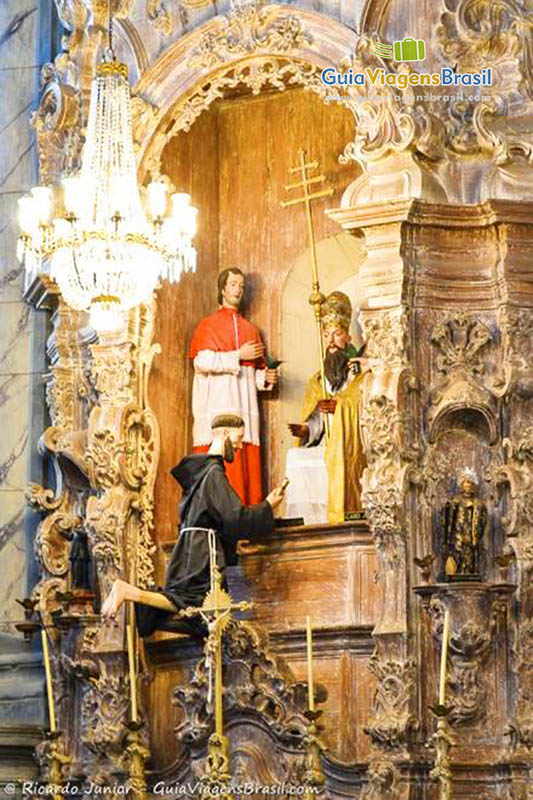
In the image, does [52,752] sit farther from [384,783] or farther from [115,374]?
[115,374]

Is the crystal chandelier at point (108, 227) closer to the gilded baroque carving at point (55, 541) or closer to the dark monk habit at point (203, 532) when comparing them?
the dark monk habit at point (203, 532)

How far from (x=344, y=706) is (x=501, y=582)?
46.3 inches

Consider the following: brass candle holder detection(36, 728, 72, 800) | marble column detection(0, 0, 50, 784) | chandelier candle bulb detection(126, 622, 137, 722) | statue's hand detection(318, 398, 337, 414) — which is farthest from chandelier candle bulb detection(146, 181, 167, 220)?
brass candle holder detection(36, 728, 72, 800)

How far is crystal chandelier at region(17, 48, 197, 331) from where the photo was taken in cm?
1302

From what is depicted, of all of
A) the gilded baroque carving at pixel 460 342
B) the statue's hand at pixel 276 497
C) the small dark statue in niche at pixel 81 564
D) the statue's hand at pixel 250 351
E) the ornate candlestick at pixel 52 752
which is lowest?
the ornate candlestick at pixel 52 752

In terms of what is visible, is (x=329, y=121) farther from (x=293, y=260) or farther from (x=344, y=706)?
(x=344, y=706)

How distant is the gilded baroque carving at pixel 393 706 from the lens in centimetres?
1234

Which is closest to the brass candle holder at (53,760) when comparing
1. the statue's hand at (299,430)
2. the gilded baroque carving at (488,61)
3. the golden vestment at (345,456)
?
the golden vestment at (345,456)

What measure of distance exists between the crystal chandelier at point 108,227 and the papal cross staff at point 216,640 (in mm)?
1530

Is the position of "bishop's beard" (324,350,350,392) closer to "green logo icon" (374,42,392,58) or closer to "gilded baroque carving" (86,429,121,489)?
"gilded baroque carving" (86,429,121,489)

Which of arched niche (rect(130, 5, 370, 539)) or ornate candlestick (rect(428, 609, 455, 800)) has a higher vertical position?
arched niche (rect(130, 5, 370, 539))

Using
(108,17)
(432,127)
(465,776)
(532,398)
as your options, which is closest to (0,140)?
(108,17)

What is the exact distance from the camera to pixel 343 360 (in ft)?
46.6

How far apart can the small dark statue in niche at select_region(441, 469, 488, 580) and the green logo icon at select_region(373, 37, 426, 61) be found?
8.32ft
